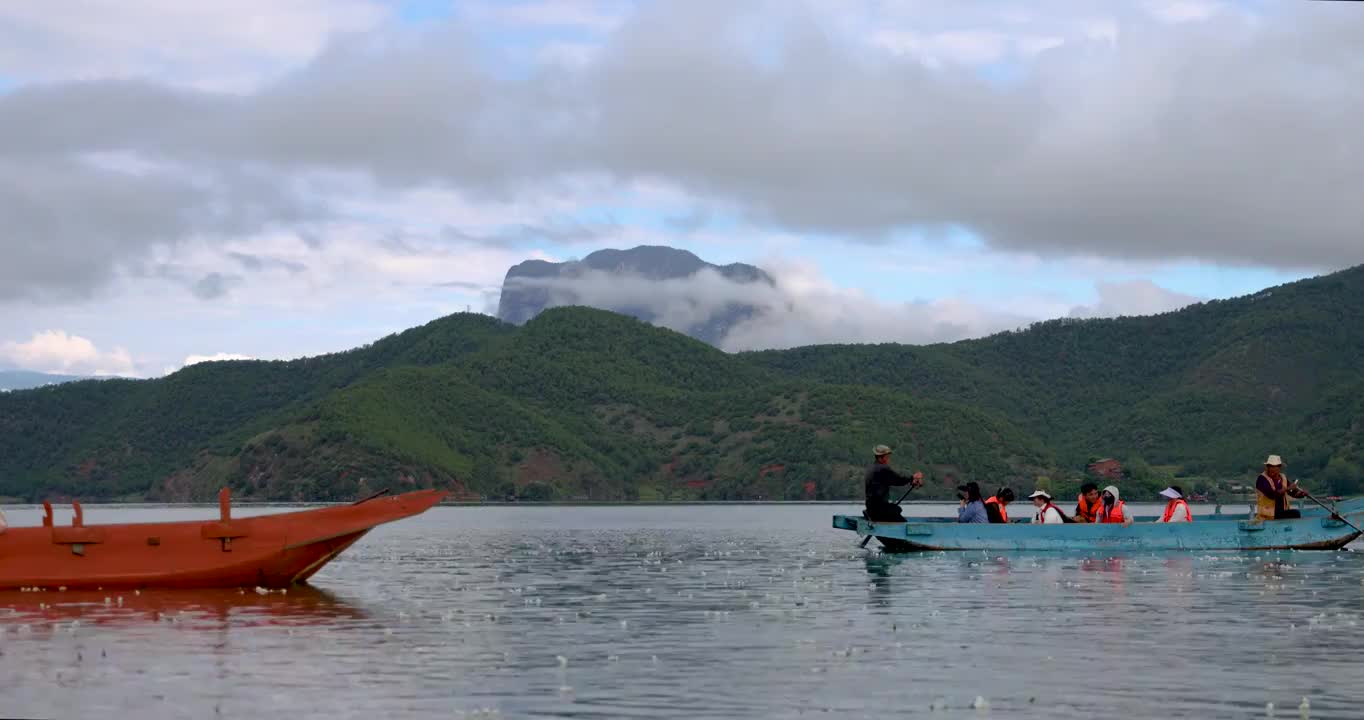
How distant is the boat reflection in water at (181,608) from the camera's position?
25781 millimetres

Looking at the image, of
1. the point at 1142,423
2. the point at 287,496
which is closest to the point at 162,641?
the point at 287,496

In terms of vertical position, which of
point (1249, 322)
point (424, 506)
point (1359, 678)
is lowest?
point (1359, 678)

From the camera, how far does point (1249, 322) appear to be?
17838 cm

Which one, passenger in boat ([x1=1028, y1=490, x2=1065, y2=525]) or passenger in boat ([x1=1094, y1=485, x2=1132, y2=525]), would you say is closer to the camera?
passenger in boat ([x1=1028, y1=490, x2=1065, y2=525])

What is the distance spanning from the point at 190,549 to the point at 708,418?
458 feet

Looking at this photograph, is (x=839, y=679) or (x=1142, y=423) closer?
(x=839, y=679)

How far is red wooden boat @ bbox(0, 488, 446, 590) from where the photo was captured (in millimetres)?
30828

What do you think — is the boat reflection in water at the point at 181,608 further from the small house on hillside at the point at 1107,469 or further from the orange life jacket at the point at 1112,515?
the small house on hillside at the point at 1107,469

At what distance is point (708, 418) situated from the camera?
17050cm

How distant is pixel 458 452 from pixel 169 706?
5457 inches

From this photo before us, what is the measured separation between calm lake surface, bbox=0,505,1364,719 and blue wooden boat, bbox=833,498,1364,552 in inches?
135

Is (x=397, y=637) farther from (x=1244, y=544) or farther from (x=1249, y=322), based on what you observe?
(x=1249, y=322)

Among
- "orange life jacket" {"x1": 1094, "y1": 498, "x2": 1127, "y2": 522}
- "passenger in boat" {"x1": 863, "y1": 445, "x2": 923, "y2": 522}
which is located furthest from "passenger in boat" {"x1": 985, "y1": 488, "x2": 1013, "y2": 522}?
"orange life jacket" {"x1": 1094, "y1": 498, "x2": 1127, "y2": 522}

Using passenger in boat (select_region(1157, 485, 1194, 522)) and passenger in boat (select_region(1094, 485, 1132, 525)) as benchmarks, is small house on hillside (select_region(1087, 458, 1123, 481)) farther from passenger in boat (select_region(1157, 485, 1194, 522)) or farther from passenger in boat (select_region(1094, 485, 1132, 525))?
passenger in boat (select_region(1094, 485, 1132, 525))
